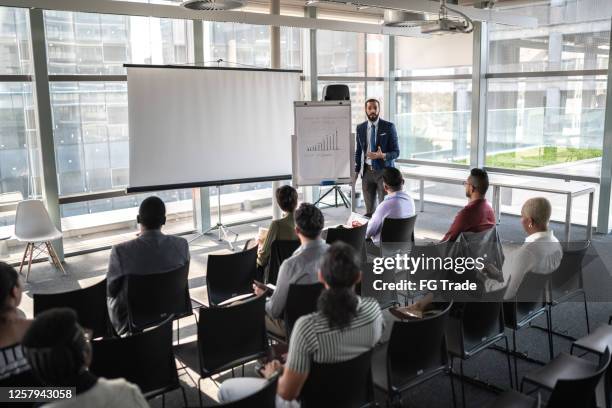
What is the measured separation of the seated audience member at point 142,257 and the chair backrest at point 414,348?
167 cm

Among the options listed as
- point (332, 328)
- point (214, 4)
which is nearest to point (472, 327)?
→ point (332, 328)

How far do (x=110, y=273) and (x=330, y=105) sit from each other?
468cm

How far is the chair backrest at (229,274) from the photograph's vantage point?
405cm

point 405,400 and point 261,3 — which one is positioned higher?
point 261,3

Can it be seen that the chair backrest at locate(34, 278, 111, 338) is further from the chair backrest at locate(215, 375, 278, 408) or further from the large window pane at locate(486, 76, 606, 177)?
the large window pane at locate(486, 76, 606, 177)

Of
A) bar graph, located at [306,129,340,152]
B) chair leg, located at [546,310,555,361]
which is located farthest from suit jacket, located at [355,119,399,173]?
chair leg, located at [546,310,555,361]

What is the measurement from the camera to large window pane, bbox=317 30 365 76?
30.9 feet

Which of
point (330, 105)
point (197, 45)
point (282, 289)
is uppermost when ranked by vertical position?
point (197, 45)

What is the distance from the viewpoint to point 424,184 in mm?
10258

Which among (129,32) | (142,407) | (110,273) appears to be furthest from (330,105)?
(142,407)

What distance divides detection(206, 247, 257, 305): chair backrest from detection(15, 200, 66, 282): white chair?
3.04 m

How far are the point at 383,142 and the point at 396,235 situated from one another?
300cm

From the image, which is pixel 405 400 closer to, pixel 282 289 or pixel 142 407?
pixel 282 289

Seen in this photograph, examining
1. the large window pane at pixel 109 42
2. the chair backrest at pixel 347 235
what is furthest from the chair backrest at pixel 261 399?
the large window pane at pixel 109 42
